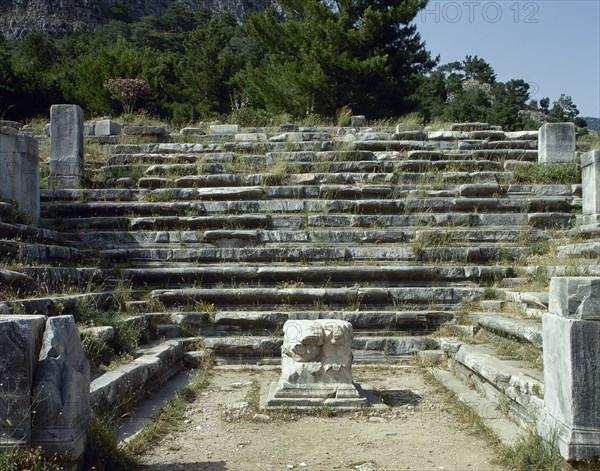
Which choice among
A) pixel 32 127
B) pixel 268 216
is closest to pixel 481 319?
pixel 268 216

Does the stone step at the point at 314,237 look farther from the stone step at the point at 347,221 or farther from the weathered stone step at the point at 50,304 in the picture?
the weathered stone step at the point at 50,304

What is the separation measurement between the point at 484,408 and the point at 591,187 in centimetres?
511

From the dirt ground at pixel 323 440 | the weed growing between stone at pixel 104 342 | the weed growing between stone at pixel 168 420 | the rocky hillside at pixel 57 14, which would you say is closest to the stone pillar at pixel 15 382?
the weed growing between stone at pixel 168 420

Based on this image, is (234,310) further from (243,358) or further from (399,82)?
(399,82)

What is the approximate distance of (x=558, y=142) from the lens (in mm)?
11164

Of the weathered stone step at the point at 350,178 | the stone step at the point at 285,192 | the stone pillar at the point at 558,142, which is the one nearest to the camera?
the stone step at the point at 285,192

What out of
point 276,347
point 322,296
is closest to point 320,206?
point 322,296

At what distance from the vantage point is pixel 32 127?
47.6ft

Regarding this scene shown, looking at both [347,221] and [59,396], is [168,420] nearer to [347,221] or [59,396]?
[59,396]

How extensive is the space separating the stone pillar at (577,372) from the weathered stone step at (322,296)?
4.48 meters

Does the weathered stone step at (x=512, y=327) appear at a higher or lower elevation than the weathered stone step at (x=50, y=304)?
lower

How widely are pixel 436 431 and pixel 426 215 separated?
204 inches

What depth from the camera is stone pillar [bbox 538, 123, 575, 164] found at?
36.3 feet

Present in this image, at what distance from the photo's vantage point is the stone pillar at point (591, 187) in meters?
8.98
